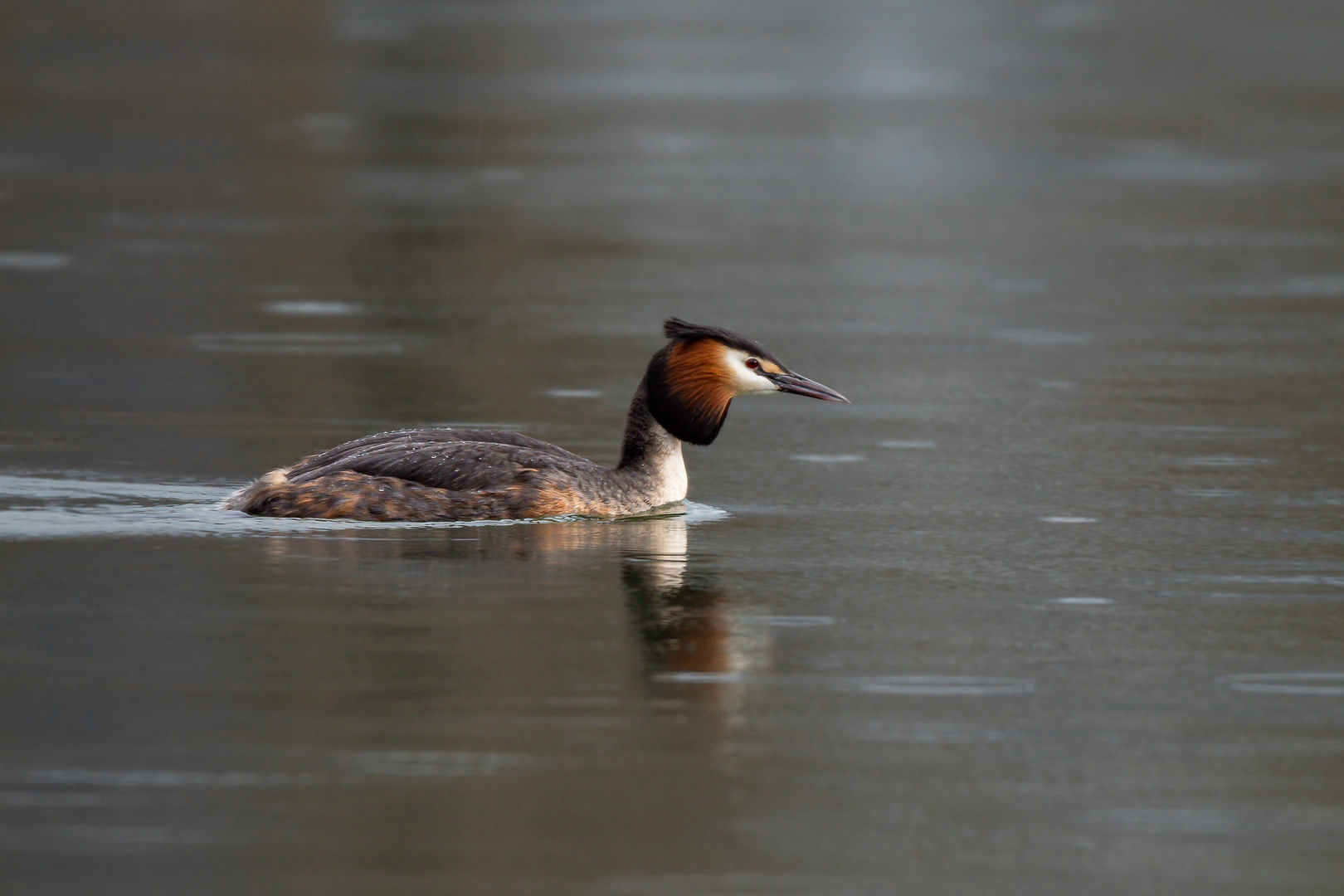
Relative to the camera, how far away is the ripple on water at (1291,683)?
8203 millimetres

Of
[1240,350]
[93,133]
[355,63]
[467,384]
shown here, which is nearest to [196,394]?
[467,384]

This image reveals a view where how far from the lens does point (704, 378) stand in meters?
11.6

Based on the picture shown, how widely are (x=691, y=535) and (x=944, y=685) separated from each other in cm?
292

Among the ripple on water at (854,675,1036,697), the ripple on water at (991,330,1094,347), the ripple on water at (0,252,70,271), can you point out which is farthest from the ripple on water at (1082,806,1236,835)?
the ripple on water at (0,252,70,271)

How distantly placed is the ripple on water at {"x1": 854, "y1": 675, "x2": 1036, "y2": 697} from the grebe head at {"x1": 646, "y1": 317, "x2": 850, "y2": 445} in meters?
3.42

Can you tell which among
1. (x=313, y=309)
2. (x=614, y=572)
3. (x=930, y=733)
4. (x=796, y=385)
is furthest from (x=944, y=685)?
(x=313, y=309)

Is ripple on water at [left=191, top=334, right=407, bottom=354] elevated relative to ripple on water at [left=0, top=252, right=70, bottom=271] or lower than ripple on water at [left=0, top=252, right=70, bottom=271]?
lower

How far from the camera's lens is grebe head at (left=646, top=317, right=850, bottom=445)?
456 inches

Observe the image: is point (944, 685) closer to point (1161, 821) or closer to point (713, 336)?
point (1161, 821)

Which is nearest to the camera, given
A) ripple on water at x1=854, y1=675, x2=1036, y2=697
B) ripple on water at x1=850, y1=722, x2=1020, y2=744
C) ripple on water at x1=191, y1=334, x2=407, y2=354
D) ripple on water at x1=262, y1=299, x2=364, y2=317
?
ripple on water at x1=850, y1=722, x2=1020, y2=744

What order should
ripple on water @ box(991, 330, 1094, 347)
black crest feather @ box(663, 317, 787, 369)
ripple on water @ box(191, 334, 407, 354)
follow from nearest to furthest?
black crest feather @ box(663, 317, 787, 369) < ripple on water @ box(191, 334, 407, 354) < ripple on water @ box(991, 330, 1094, 347)

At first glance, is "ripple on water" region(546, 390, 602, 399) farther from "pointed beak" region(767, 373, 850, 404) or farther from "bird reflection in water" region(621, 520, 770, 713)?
"bird reflection in water" region(621, 520, 770, 713)

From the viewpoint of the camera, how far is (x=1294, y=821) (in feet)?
22.5

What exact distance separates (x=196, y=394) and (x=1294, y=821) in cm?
919
